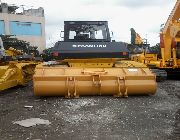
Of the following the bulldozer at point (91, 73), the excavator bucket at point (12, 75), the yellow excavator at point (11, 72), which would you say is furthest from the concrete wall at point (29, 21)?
the bulldozer at point (91, 73)

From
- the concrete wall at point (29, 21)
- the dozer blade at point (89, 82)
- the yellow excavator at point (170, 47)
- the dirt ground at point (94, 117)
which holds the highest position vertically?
the concrete wall at point (29, 21)

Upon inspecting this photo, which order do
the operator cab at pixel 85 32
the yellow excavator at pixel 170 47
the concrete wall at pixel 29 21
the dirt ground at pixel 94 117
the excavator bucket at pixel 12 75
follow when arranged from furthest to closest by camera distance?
the concrete wall at pixel 29 21 → the yellow excavator at pixel 170 47 → the operator cab at pixel 85 32 → the excavator bucket at pixel 12 75 → the dirt ground at pixel 94 117

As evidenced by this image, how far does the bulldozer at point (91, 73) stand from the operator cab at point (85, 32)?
0.23m

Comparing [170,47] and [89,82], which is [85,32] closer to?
[89,82]

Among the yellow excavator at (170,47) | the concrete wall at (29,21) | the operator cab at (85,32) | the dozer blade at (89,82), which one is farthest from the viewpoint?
the concrete wall at (29,21)

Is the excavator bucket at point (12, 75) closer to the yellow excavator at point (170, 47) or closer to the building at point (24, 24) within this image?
the yellow excavator at point (170, 47)

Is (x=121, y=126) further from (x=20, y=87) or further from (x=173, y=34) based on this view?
(x=173, y=34)

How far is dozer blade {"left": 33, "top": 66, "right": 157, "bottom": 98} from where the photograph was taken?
943cm

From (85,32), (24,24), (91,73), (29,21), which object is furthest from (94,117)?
(29,21)

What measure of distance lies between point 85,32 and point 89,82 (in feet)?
8.83

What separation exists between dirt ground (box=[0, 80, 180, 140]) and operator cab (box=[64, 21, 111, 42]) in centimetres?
244

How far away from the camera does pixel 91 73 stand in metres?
9.72

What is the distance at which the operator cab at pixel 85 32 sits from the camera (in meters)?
11.8

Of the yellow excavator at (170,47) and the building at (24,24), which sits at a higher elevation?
the building at (24,24)
